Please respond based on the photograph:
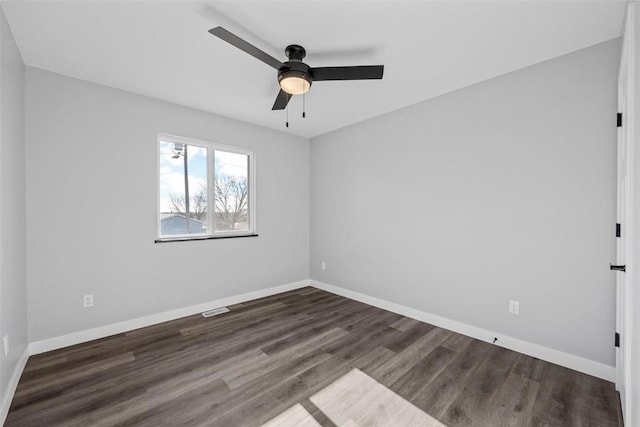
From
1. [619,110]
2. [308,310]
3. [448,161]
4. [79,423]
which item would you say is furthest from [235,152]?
[619,110]

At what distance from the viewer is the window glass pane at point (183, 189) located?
10.9 ft

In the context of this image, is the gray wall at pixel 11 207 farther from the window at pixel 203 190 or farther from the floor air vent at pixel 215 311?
the floor air vent at pixel 215 311

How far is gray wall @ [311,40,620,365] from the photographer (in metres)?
2.15

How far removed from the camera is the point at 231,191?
3932mm

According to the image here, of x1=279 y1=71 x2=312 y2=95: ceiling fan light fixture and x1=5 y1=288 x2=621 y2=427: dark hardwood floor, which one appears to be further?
x1=279 y1=71 x2=312 y2=95: ceiling fan light fixture

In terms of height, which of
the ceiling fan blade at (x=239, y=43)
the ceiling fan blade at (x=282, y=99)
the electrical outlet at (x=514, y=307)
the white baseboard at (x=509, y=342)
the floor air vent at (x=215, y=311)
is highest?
the ceiling fan blade at (x=239, y=43)

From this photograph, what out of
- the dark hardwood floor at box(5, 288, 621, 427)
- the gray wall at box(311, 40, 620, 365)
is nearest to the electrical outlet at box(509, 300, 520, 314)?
the gray wall at box(311, 40, 620, 365)

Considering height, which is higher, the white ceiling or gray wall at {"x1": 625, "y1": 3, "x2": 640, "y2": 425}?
the white ceiling

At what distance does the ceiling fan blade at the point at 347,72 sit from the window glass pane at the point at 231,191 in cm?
214

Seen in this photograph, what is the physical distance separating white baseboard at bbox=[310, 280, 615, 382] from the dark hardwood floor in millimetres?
69

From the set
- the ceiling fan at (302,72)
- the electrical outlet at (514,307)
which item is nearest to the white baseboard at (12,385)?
the ceiling fan at (302,72)

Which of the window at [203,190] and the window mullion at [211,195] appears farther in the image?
the window mullion at [211,195]

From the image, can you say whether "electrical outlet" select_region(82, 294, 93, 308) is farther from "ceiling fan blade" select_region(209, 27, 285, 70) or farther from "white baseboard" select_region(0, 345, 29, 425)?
"ceiling fan blade" select_region(209, 27, 285, 70)

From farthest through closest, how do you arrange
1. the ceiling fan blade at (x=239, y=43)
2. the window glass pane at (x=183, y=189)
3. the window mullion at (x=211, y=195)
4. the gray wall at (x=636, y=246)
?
1. the window mullion at (x=211, y=195)
2. the window glass pane at (x=183, y=189)
3. the ceiling fan blade at (x=239, y=43)
4. the gray wall at (x=636, y=246)
